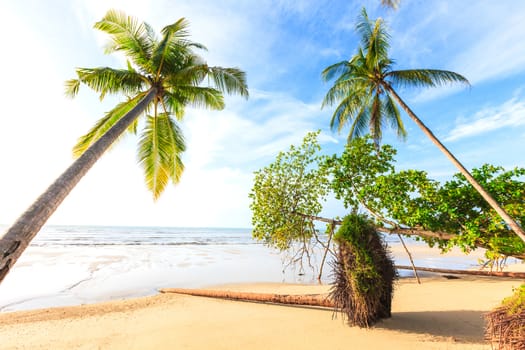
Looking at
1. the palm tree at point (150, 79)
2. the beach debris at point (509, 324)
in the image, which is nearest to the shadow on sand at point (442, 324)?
the beach debris at point (509, 324)

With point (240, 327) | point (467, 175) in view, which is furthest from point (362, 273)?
point (467, 175)

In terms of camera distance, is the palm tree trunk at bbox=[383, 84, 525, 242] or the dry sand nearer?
the dry sand

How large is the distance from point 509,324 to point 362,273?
2179 mm

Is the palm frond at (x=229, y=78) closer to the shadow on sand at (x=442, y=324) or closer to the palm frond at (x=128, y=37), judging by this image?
the palm frond at (x=128, y=37)

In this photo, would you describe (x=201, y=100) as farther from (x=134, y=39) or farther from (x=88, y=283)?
(x=88, y=283)

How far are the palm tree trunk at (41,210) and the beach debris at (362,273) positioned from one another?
531 centimetres

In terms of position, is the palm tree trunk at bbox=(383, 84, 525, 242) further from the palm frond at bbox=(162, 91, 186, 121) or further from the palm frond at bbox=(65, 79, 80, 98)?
the palm frond at bbox=(65, 79, 80, 98)

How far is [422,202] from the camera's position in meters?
8.04

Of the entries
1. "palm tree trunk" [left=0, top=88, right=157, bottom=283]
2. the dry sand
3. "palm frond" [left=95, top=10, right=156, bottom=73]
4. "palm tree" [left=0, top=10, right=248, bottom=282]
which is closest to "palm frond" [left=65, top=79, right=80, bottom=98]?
"palm tree" [left=0, top=10, right=248, bottom=282]

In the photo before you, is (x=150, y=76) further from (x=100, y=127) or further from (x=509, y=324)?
(x=509, y=324)

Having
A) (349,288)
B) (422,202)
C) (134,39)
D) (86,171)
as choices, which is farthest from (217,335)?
(134,39)

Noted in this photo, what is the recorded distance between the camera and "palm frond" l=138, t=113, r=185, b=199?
11102 millimetres

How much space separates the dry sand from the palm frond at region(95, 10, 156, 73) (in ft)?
27.3

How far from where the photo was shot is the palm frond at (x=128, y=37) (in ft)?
29.0
